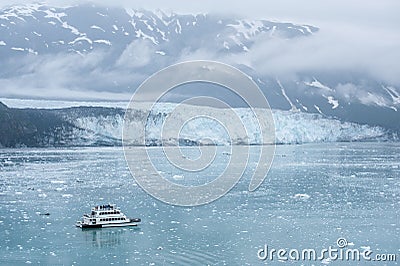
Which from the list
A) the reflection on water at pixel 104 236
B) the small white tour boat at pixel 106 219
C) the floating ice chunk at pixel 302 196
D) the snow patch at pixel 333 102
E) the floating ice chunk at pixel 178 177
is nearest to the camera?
the reflection on water at pixel 104 236

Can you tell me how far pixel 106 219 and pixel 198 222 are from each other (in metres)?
3.67

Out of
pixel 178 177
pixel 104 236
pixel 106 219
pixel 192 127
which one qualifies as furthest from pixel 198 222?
pixel 192 127

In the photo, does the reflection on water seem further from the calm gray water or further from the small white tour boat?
the small white tour boat

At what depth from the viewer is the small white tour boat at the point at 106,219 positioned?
87.4ft

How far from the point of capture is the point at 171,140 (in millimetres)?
94500

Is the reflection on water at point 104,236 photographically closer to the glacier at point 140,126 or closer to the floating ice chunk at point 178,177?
the floating ice chunk at point 178,177

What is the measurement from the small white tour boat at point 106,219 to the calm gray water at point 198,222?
15.7 inches

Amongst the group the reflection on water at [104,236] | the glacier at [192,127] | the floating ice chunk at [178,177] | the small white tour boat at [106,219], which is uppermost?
the glacier at [192,127]

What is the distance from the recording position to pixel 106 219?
27.2 meters

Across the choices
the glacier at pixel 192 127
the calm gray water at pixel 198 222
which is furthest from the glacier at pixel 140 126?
the calm gray water at pixel 198 222

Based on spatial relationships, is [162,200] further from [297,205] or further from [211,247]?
[211,247]

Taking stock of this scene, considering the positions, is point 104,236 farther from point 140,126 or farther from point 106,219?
point 140,126

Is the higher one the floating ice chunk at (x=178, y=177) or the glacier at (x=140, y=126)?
the glacier at (x=140, y=126)

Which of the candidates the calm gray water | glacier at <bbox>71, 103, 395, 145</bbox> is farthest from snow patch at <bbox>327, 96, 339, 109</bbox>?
the calm gray water
